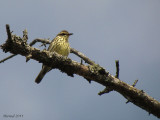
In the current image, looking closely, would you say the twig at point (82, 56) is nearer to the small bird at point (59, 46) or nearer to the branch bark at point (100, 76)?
the small bird at point (59, 46)

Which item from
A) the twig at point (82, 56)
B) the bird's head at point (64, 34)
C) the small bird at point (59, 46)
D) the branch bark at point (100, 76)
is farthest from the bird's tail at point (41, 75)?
the branch bark at point (100, 76)

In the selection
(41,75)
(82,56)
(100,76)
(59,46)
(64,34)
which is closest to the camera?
(100,76)

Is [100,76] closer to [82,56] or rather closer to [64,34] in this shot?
[82,56]

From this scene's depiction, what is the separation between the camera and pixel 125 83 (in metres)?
5.09

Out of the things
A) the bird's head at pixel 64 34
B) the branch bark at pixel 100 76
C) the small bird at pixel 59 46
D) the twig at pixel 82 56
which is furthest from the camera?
the bird's head at pixel 64 34

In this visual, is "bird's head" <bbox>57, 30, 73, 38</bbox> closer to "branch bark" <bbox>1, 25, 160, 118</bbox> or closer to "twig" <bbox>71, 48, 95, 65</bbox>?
"twig" <bbox>71, 48, 95, 65</bbox>

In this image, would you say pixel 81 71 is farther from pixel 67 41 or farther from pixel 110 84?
pixel 67 41

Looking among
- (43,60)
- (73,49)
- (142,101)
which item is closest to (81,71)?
(43,60)

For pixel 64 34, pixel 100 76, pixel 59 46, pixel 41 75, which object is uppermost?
pixel 64 34

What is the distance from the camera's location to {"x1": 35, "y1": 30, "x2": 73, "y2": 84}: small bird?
28.0 feet

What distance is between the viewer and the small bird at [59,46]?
8.54 meters

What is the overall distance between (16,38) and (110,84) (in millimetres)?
1963

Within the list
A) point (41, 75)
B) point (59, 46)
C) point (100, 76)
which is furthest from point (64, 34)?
point (100, 76)

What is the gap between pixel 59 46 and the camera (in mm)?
8688
